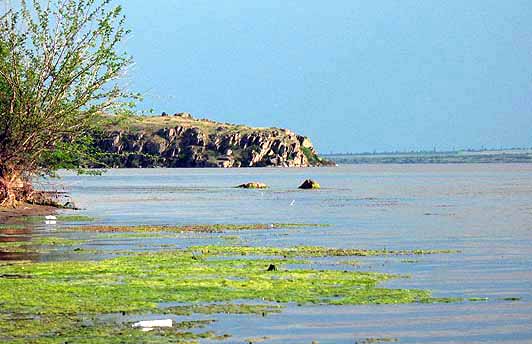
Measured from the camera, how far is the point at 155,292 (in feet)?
72.0

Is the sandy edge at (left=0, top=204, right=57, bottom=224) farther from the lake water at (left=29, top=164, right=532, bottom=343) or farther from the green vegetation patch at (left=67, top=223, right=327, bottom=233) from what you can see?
the green vegetation patch at (left=67, top=223, right=327, bottom=233)

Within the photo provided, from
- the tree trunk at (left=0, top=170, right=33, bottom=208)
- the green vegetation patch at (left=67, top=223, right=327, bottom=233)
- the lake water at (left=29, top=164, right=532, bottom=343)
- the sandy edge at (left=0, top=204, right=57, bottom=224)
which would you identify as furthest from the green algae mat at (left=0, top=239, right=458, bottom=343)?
the tree trunk at (left=0, top=170, right=33, bottom=208)

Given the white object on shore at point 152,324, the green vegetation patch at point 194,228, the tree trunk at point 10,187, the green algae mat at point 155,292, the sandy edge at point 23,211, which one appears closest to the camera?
the green algae mat at point 155,292

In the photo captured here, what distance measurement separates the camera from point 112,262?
92.9ft

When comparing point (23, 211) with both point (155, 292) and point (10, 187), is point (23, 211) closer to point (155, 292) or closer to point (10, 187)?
point (10, 187)

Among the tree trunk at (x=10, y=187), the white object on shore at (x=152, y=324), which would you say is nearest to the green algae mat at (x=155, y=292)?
the white object on shore at (x=152, y=324)

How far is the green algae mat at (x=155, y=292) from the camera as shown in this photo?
17344mm

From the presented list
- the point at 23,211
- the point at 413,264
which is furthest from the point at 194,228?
the point at 413,264

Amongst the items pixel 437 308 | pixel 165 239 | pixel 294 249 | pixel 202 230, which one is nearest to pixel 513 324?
pixel 437 308

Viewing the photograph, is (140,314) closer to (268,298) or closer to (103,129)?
(268,298)

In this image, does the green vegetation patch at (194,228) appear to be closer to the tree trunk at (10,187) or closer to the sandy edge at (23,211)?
the sandy edge at (23,211)

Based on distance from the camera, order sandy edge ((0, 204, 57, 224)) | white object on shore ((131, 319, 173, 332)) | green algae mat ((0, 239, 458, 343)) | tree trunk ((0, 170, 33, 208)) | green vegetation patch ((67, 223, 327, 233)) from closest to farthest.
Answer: green algae mat ((0, 239, 458, 343))
white object on shore ((131, 319, 173, 332))
green vegetation patch ((67, 223, 327, 233))
sandy edge ((0, 204, 57, 224))
tree trunk ((0, 170, 33, 208))

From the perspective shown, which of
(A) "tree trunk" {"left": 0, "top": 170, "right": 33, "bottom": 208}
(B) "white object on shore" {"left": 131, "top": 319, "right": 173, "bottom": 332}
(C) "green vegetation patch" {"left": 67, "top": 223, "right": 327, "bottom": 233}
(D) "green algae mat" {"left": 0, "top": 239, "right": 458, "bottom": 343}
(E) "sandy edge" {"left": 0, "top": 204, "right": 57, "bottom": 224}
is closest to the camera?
(D) "green algae mat" {"left": 0, "top": 239, "right": 458, "bottom": 343}

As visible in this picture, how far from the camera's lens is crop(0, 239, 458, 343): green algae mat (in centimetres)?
1734
